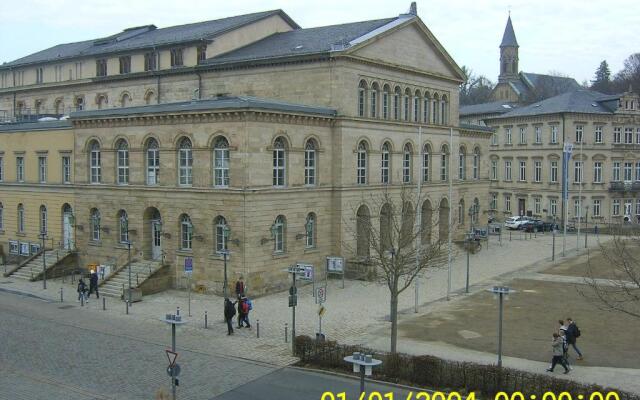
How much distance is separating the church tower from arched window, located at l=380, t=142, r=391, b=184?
310ft

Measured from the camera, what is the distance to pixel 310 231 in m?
41.6

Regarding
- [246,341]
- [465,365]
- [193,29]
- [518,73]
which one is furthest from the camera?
[518,73]

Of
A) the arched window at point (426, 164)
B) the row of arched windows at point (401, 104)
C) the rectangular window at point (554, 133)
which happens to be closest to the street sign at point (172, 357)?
the row of arched windows at point (401, 104)

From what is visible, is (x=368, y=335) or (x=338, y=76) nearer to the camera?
(x=368, y=335)

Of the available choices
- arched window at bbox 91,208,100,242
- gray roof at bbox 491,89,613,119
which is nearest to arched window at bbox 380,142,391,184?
arched window at bbox 91,208,100,242

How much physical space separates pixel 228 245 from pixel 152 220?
668cm

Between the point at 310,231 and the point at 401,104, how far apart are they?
11.9 meters

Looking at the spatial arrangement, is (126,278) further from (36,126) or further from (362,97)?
(362,97)

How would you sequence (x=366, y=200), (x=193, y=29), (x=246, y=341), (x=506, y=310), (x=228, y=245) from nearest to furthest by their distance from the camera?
(x=246, y=341) < (x=506, y=310) < (x=228, y=245) < (x=366, y=200) < (x=193, y=29)

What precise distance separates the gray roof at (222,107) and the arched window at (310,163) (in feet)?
6.20

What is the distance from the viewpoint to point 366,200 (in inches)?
1764

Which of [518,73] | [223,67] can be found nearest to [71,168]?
[223,67]

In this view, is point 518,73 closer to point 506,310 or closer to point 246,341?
point 506,310

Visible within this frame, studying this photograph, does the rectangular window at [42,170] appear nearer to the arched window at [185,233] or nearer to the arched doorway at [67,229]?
the arched doorway at [67,229]
